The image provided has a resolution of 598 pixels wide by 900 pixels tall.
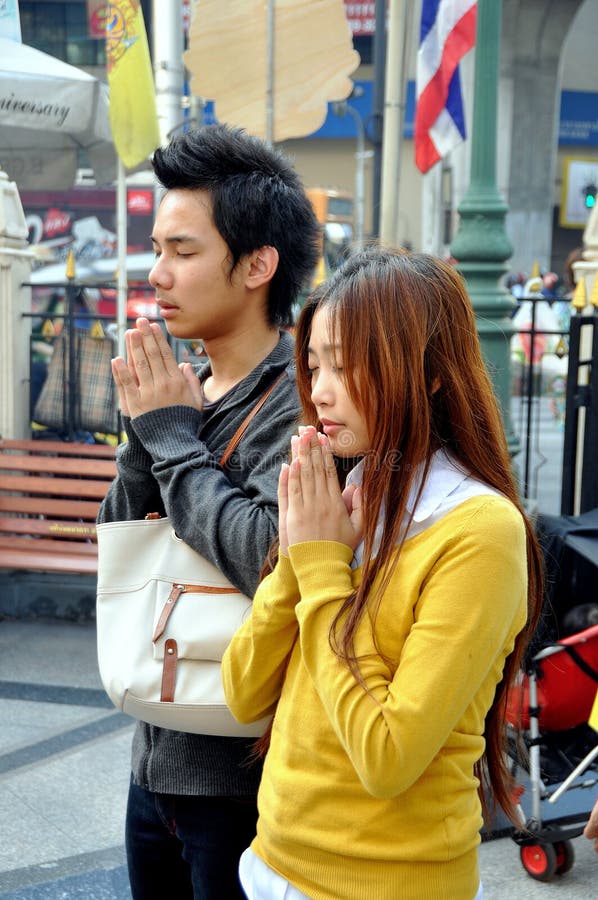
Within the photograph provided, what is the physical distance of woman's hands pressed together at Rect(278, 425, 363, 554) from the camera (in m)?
1.45

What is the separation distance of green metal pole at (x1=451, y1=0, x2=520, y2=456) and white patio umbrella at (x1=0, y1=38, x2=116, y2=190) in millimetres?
2706

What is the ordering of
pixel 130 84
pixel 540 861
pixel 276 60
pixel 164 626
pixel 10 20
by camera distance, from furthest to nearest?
pixel 10 20
pixel 130 84
pixel 276 60
pixel 540 861
pixel 164 626

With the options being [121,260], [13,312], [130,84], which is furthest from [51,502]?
[130,84]

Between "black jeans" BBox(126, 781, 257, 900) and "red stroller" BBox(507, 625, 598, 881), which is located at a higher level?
"black jeans" BBox(126, 781, 257, 900)

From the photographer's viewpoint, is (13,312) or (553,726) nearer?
(553,726)

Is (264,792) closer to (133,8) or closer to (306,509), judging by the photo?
(306,509)

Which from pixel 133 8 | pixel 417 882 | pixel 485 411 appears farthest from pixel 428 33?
pixel 417 882

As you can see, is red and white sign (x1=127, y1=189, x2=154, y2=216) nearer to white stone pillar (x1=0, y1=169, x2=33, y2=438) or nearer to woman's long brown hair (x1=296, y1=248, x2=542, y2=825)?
white stone pillar (x1=0, y1=169, x2=33, y2=438)

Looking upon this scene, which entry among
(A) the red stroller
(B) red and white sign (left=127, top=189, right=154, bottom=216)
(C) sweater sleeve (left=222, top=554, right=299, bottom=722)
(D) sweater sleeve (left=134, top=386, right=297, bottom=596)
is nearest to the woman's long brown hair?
(C) sweater sleeve (left=222, top=554, right=299, bottom=722)

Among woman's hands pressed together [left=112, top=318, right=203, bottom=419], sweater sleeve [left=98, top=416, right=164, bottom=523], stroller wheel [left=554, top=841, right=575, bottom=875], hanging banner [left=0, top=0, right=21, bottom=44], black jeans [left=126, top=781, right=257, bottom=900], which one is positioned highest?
hanging banner [left=0, top=0, right=21, bottom=44]

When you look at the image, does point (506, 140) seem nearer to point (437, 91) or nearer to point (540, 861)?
point (437, 91)

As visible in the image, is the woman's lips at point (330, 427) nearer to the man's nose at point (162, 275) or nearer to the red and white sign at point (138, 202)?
the man's nose at point (162, 275)

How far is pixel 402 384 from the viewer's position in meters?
1.44

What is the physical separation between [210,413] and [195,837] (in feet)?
2.27
